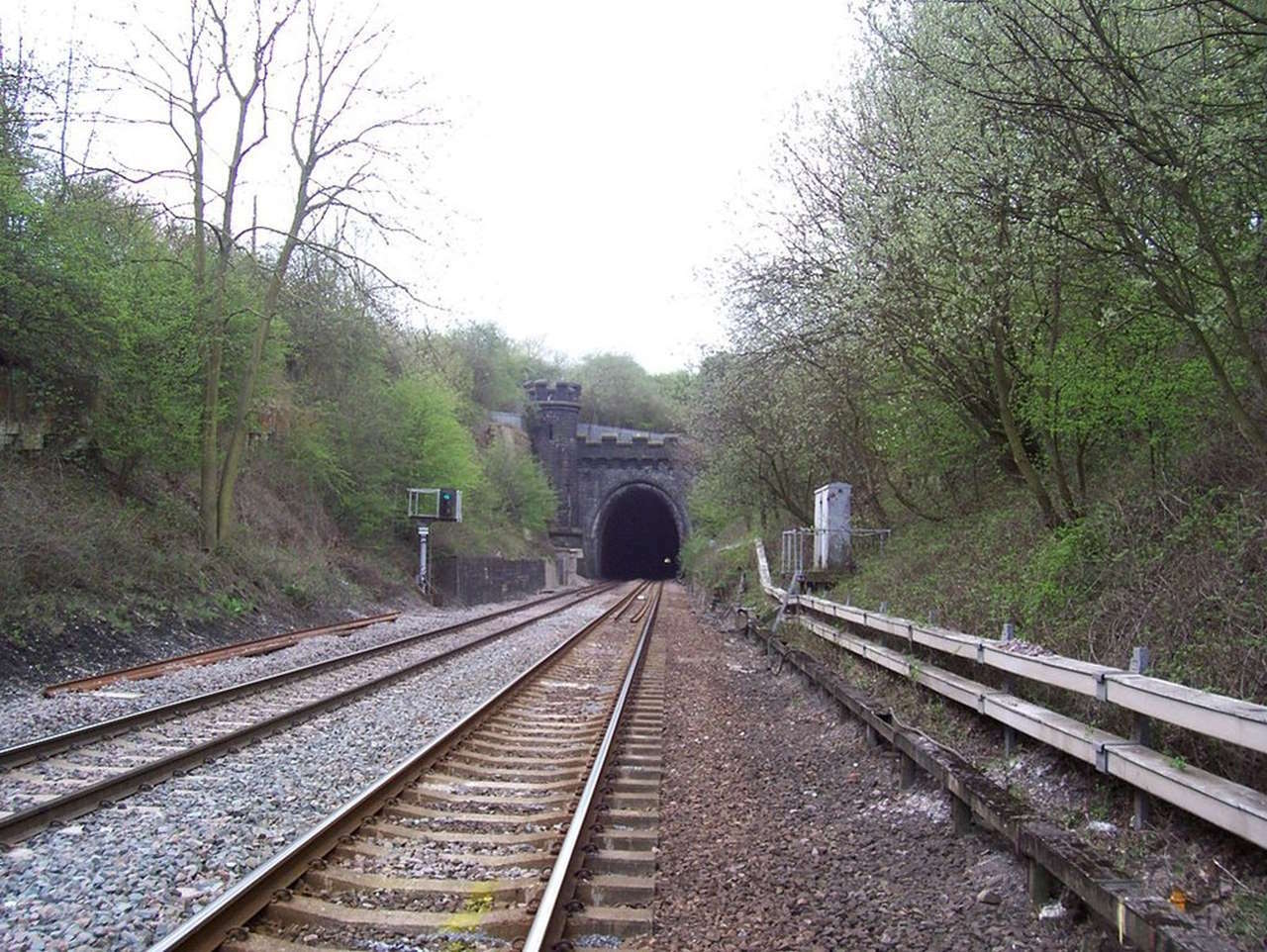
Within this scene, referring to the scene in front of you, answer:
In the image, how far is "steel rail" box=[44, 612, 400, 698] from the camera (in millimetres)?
10367

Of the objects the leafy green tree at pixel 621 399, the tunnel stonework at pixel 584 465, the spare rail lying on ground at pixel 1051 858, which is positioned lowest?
the spare rail lying on ground at pixel 1051 858

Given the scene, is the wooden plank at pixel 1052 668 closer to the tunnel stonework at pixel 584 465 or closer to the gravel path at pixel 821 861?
the gravel path at pixel 821 861

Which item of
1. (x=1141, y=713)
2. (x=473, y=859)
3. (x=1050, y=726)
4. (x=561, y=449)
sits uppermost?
(x=561, y=449)

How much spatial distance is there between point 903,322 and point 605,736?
5872mm

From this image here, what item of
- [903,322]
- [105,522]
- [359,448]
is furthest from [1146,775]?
[359,448]

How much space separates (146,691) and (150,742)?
2.82 m

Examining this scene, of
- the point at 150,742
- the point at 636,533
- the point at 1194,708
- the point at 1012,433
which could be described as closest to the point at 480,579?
the point at 1012,433

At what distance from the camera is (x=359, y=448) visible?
29141 mm

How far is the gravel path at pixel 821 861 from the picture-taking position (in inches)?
171

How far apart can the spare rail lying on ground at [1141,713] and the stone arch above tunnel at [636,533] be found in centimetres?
5560

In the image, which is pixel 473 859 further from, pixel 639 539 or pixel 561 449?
pixel 639 539

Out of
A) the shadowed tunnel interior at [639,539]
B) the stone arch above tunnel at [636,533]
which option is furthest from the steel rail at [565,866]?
the shadowed tunnel interior at [639,539]

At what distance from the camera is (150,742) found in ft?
25.5

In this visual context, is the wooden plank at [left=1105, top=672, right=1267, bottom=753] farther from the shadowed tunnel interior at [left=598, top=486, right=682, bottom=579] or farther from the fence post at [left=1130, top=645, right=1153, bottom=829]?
the shadowed tunnel interior at [left=598, top=486, right=682, bottom=579]
